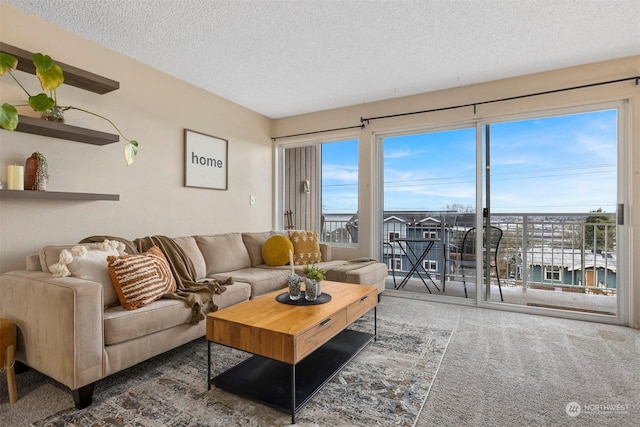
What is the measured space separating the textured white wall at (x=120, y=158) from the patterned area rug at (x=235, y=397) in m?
1.29

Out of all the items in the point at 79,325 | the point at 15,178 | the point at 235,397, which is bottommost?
the point at 235,397

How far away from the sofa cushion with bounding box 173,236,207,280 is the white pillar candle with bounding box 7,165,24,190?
120 centimetres

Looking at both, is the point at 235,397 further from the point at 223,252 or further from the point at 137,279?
the point at 223,252

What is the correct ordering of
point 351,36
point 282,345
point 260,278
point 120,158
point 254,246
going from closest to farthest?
point 282,345
point 351,36
point 120,158
point 260,278
point 254,246

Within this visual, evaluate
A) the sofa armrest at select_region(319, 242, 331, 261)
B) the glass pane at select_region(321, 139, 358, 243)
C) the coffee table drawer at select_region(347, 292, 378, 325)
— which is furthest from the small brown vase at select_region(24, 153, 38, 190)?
the glass pane at select_region(321, 139, 358, 243)

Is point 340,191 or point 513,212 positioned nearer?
point 513,212

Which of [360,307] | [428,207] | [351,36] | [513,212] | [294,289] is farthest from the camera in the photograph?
[428,207]

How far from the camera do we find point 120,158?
9.52 feet

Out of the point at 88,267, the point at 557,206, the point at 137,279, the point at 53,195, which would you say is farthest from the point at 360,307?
the point at 557,206

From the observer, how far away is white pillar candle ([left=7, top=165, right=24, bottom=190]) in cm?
214

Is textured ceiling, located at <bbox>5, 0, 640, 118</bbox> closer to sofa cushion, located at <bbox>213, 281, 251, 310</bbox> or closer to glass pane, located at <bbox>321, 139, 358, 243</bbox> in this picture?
glass pane, located at <bbox>321, 139, 358, 243</bbox>

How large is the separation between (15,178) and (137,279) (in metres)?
1.11

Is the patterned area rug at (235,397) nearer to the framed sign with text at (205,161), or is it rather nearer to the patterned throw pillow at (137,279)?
the patterned throw pillow at (137,279)

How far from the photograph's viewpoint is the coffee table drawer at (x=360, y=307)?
2.16 meters
